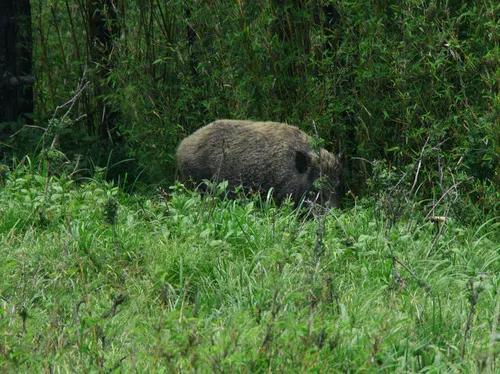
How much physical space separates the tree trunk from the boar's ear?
2816 millimetres

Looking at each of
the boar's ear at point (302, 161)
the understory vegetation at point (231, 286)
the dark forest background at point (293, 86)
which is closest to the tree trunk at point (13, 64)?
the dark forest background at point (293, 86)

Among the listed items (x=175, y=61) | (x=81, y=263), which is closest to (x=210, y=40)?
(x=175, y=61)

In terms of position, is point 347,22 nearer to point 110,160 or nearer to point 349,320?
point 110,160

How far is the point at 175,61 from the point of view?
931cm

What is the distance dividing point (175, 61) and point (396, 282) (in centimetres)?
419

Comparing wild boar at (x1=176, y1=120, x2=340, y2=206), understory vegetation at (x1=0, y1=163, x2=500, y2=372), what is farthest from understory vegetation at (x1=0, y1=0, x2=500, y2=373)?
wild boar at (x1=176, y1=120, x2=340, y2=206)

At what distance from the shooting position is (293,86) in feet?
28.4

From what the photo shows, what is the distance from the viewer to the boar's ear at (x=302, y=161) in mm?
8086

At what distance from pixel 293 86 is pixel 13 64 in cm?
268

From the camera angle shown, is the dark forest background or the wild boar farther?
the wild boar

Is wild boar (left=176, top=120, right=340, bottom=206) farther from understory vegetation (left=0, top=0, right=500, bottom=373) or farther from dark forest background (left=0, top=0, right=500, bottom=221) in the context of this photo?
dark forest background (left=0, top=0, right=500, bottom=221)

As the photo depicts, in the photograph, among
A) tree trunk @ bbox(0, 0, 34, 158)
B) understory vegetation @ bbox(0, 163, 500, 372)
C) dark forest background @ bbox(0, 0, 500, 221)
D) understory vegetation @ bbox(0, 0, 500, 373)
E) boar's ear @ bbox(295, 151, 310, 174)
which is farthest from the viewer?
tree trunk @ bbox(0, 0, 34, 158)

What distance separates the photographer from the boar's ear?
8.09m

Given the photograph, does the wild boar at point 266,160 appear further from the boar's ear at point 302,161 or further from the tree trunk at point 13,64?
the tree trunk at point 13,64
